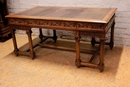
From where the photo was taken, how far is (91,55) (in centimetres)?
295

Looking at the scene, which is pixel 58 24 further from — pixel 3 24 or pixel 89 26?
pixel 3 24

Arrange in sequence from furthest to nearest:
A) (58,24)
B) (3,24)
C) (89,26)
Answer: (3,24) < (58,24) < (89,26)

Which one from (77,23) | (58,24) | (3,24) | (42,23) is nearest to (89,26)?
(77,23)

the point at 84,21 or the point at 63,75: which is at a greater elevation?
the point at 84,21

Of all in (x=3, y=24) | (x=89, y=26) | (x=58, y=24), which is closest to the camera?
(x=89, y=26)

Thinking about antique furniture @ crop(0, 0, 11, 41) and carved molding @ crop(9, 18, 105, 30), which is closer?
carved molding @ crop(9, 18, 105, 30)

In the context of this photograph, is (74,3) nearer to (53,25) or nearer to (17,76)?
(53,25)

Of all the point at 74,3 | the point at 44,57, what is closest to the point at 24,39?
the point at 44,57

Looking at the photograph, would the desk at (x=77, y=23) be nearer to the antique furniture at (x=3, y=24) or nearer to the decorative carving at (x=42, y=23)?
the decorative carving at (x=42, y=23)

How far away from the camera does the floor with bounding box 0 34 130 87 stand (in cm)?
226

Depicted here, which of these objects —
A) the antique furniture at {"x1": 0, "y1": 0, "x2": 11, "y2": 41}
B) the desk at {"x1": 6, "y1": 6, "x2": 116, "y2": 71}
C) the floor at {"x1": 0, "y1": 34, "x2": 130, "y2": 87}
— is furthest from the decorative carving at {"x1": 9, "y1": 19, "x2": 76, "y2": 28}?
the antique furniture at {"x1": 0, "y1": 0, "x2": 11, "y2": 41}

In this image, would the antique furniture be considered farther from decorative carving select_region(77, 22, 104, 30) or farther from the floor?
decorative carving select_region(77, 22, 104, 30)

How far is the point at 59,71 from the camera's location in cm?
253

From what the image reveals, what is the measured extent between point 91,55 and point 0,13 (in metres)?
2.24
